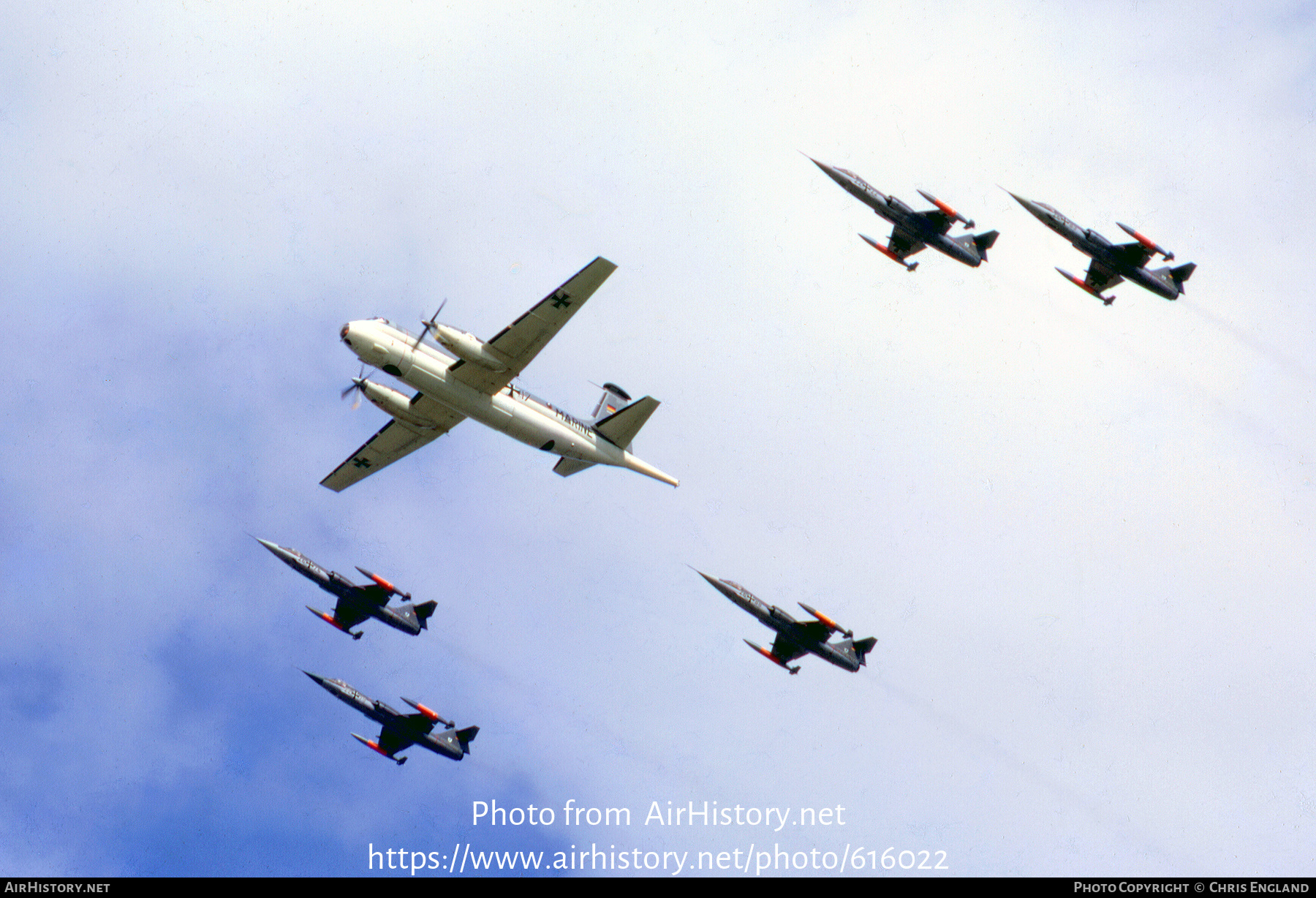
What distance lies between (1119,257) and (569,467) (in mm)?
33587

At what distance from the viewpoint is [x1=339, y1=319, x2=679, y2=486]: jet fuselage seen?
195 feet

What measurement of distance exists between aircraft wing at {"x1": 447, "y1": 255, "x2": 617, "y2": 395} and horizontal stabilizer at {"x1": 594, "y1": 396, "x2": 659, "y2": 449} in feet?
23.1

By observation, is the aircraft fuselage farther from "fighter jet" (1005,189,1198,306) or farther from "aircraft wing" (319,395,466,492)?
"fighter jet" (1005,189,1198,306)

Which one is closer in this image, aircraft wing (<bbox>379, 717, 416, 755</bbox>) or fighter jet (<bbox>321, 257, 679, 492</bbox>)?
fighter jet (<bbox>321, 257, 679, 492</bbox>)

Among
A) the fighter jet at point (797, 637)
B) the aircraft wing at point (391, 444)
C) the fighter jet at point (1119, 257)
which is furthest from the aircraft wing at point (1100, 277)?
the aircraft wing at point (391, 444)

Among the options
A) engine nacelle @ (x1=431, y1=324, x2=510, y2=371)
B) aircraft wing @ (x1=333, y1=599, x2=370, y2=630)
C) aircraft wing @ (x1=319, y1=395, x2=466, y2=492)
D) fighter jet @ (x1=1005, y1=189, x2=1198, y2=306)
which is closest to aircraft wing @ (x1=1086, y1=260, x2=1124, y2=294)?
fighter jet @ (x1=1005, y1=189, x2=1198, y2=306)

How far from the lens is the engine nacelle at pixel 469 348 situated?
195ft

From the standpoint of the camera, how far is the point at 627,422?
218 feet

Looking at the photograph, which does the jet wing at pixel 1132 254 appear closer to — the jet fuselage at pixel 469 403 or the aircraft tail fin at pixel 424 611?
the jet fuselage at pixel 469 403
